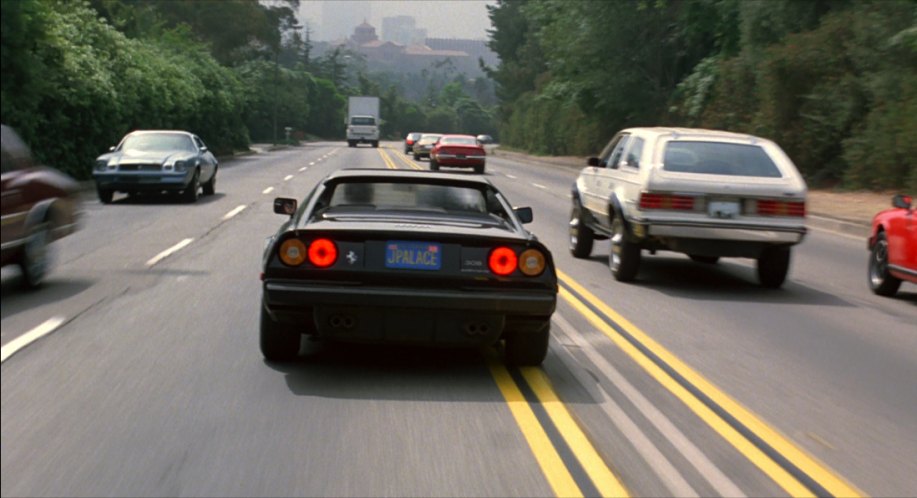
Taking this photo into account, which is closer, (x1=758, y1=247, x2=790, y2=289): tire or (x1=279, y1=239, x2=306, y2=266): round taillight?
(x1=279, y1=239, x2=306, y2=266): round taillight

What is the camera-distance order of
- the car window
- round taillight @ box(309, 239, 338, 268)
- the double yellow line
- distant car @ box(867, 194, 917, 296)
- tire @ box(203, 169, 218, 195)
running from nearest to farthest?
the double yellow line < round taillight @ box(309, 239, 338, 268) < the car window < distant car @ box(867, 194, 917, 296) < tire @ box(203, 169, 218, 195)

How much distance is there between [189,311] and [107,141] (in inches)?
920

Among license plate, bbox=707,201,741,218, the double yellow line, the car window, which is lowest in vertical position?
the double yellow line

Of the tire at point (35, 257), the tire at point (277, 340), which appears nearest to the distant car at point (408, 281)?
the tire at point (277, 340)

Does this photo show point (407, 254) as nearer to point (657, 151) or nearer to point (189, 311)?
point (189, 311)

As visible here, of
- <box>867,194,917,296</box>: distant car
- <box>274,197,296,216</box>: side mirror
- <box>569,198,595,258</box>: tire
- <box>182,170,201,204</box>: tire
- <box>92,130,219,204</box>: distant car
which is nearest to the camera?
<box>274,197,296,216</box>: side mirror

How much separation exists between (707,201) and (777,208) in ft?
2.26

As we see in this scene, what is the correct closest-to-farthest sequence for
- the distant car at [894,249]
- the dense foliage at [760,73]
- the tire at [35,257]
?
1. the tire at [35,257]
2. the distant car at [894,249]
3. the dense foliage at [760,73]

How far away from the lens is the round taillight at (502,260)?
7.15 meters

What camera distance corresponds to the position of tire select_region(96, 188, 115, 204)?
75.3ft

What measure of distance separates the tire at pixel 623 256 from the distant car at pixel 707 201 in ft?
0.03

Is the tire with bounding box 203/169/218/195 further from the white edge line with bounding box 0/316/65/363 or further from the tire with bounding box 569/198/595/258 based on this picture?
the white edge line with bounding box 0/316/65/363

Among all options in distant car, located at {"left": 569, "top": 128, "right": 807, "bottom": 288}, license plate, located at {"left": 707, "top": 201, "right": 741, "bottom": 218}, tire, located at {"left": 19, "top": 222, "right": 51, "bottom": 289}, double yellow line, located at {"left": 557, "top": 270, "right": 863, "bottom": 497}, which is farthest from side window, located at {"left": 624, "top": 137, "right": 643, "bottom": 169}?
tire, located at {"left": 19, "top": 222, "right": 51, "bottom": 289}

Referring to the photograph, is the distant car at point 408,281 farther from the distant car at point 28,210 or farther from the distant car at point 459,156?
the distant car at point 459,156
